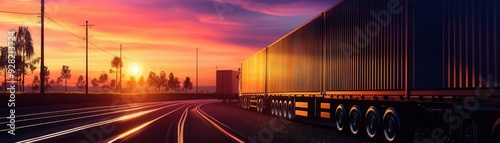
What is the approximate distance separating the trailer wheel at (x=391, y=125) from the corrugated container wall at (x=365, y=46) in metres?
0.68

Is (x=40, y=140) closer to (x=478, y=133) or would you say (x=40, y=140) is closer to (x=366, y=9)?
(x=366, y=9)

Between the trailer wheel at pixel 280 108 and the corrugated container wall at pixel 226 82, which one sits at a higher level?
the corrugated container wall at pixel 226 82

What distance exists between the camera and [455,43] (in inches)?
467

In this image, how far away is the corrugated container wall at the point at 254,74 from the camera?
39.9 meters

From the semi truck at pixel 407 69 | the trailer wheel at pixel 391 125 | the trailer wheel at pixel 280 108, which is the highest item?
the semi truck at pixel 407 69

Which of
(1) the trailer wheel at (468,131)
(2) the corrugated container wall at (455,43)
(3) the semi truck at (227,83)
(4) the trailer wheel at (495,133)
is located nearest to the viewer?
(4) the trailer wheel at (495,133)

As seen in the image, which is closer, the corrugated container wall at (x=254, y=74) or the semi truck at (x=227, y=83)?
the corrugated container wall at (x=254, y=74)

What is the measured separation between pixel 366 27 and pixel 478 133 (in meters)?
6.82

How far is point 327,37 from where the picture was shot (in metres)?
21.8

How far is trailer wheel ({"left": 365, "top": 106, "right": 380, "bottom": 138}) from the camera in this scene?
52.3 feet

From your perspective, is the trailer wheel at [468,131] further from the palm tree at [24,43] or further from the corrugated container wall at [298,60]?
the palm tree at [24,43]

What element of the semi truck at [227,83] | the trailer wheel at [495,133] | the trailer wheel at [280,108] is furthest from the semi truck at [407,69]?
the semi truck at [227,83]

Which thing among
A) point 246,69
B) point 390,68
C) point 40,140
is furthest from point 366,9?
point 246,69

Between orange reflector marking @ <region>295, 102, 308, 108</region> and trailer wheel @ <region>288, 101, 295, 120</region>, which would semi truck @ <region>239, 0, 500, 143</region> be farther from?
trailer wheel @ <region>288, 101, 295, 120</region>
